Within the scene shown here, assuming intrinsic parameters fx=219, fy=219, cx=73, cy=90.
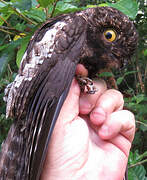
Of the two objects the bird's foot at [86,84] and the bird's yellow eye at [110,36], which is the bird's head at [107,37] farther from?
the bird's foot at [86,84]

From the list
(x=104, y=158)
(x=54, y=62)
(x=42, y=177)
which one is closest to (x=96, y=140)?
(x=104, y=158)

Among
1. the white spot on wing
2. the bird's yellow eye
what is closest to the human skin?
the white spot on wing

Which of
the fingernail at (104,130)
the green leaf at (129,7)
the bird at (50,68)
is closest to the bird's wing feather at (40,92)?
the bird at (50,68)

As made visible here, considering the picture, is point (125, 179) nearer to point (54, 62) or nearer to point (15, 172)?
point (15, 172)

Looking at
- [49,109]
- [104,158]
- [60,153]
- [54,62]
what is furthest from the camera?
[104,158]

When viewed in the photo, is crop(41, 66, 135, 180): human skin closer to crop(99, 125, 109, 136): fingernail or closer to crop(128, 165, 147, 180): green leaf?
crop(99, 125, 109, 136): fingernail

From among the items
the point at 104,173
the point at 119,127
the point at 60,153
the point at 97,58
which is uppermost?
the point at 97,58
